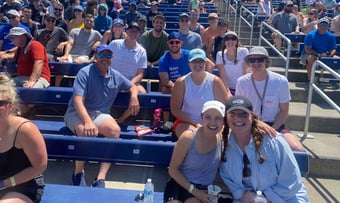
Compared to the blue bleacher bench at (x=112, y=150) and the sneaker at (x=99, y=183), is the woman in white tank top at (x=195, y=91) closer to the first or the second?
the blue bleacher bench at (x=112, y=150)

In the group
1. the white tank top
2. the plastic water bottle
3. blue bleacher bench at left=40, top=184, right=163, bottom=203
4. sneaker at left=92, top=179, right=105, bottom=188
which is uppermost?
the white tank top

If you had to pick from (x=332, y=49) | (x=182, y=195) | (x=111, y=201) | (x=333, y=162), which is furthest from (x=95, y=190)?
(x=332, y=49)

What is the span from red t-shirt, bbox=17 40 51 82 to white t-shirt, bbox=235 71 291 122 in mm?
2777

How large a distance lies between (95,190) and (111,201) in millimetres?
251

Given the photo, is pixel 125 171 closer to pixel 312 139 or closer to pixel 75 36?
pixel 312 139

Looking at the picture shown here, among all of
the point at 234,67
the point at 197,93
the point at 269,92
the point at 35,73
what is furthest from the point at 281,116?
the point at 35,73

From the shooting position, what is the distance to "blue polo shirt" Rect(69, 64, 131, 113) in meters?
4.22

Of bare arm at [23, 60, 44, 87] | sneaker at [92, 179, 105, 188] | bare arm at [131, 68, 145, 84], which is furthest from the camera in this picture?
bare arm at [131, 68, 145, 84]

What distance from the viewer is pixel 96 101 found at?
4.34m

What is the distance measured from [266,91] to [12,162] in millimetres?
2408

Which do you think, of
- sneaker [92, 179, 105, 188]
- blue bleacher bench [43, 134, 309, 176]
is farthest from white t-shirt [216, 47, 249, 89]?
sneaker [92, 179, 105, 188]

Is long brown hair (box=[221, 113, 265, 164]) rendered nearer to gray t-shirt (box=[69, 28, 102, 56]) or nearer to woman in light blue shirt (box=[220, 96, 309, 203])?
woman in light blue shirt (box=[220, 96, 309, 203])

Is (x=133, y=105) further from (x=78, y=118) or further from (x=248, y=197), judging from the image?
(x=248, y=197)

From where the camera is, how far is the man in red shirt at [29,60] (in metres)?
5.23
